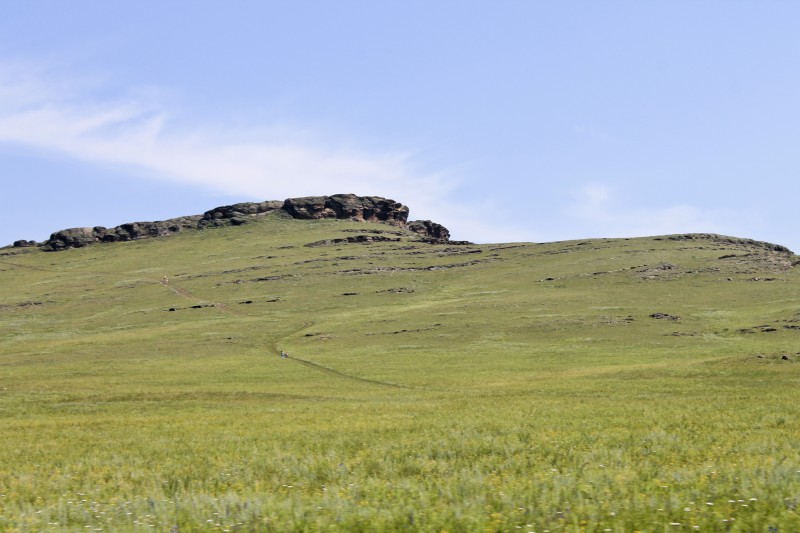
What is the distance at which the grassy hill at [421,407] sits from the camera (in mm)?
9672

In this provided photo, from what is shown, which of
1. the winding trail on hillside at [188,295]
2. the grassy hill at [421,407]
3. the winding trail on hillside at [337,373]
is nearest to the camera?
the grassy hill at [421,407]

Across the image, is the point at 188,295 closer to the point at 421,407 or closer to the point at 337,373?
the point at 337,373

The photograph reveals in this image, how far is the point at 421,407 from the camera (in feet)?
115

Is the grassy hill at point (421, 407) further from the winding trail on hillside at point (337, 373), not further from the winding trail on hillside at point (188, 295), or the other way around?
the winding trail on hillside at point (188, 295)

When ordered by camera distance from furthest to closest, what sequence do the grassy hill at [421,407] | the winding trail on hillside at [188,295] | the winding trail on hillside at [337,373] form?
the winding trail on hillside at [188,295] → the winding trail on hillside at [337,373] → the grassy hill at [421,407]

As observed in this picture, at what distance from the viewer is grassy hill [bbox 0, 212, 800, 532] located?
9.67 meters

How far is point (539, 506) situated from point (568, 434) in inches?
438

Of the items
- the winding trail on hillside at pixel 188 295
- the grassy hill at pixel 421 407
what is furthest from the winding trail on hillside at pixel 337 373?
the winding trail on hillside at pixel 188 295

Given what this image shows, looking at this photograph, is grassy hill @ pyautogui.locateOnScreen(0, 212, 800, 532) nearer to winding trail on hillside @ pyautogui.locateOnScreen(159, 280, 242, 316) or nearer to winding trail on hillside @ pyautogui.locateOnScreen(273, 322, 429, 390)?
winding trail on hillside @ pyautogui.locateOnScreen(273, 322, 429, 390)

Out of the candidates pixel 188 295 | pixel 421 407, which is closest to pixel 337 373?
pixel 421 407

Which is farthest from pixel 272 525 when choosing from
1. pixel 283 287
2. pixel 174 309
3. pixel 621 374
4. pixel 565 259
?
pixel 565 259

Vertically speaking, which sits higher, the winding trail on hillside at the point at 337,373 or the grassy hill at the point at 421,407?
the grassy hill at the point at 421,407

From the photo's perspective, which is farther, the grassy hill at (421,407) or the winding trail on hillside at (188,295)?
the winding trail on hillside at (188,295)

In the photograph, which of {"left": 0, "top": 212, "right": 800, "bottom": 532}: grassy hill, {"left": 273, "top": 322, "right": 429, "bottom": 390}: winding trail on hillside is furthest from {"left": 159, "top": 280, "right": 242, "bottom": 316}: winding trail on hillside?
{"left": 273, "top": 322, "right": 429, "bottom": 390}: winding trail on hillside
